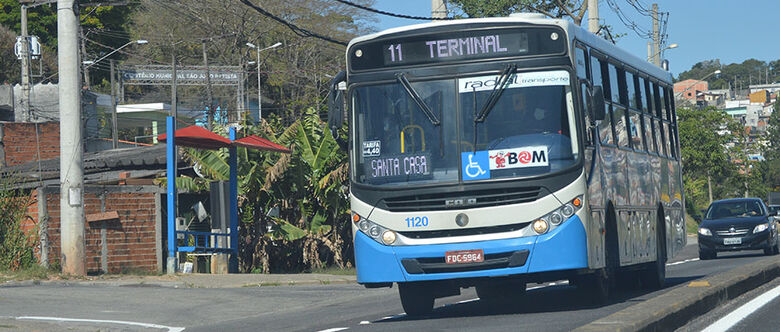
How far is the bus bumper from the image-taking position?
11.4 meters

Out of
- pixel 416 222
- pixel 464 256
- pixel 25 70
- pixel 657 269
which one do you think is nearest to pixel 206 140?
pixel 657 269

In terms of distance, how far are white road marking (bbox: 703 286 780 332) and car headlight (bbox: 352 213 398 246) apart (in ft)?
11.1

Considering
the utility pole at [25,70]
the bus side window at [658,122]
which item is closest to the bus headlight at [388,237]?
the bus side window at [658,122]

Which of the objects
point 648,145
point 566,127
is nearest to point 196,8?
point 648,145

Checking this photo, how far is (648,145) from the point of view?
53.7 ft

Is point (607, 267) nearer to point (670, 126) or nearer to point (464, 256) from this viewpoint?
point (464, 256)

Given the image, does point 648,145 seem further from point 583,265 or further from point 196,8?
point 196,8

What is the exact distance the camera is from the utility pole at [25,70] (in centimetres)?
4734

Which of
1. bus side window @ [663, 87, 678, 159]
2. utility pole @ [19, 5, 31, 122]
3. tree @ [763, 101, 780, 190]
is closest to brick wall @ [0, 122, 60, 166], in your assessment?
utility pole @ [19, 5, 31, 122]

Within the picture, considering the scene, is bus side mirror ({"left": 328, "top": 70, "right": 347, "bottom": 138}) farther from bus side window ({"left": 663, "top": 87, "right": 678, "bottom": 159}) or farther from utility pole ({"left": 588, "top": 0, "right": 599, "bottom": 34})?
utility pole ({"left": 588, "top": 0, "right": 599, "bottom": 34})

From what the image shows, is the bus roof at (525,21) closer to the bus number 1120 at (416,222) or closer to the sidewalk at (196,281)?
the bus number 1120 at (416,222)

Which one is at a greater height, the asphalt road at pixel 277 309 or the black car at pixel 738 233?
the black car at pixel 738 233

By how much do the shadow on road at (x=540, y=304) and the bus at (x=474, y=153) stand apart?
60 cm

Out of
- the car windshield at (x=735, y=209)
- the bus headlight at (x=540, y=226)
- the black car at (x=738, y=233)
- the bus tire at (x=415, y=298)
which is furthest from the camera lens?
the car windshield at (x=735, y=209)
